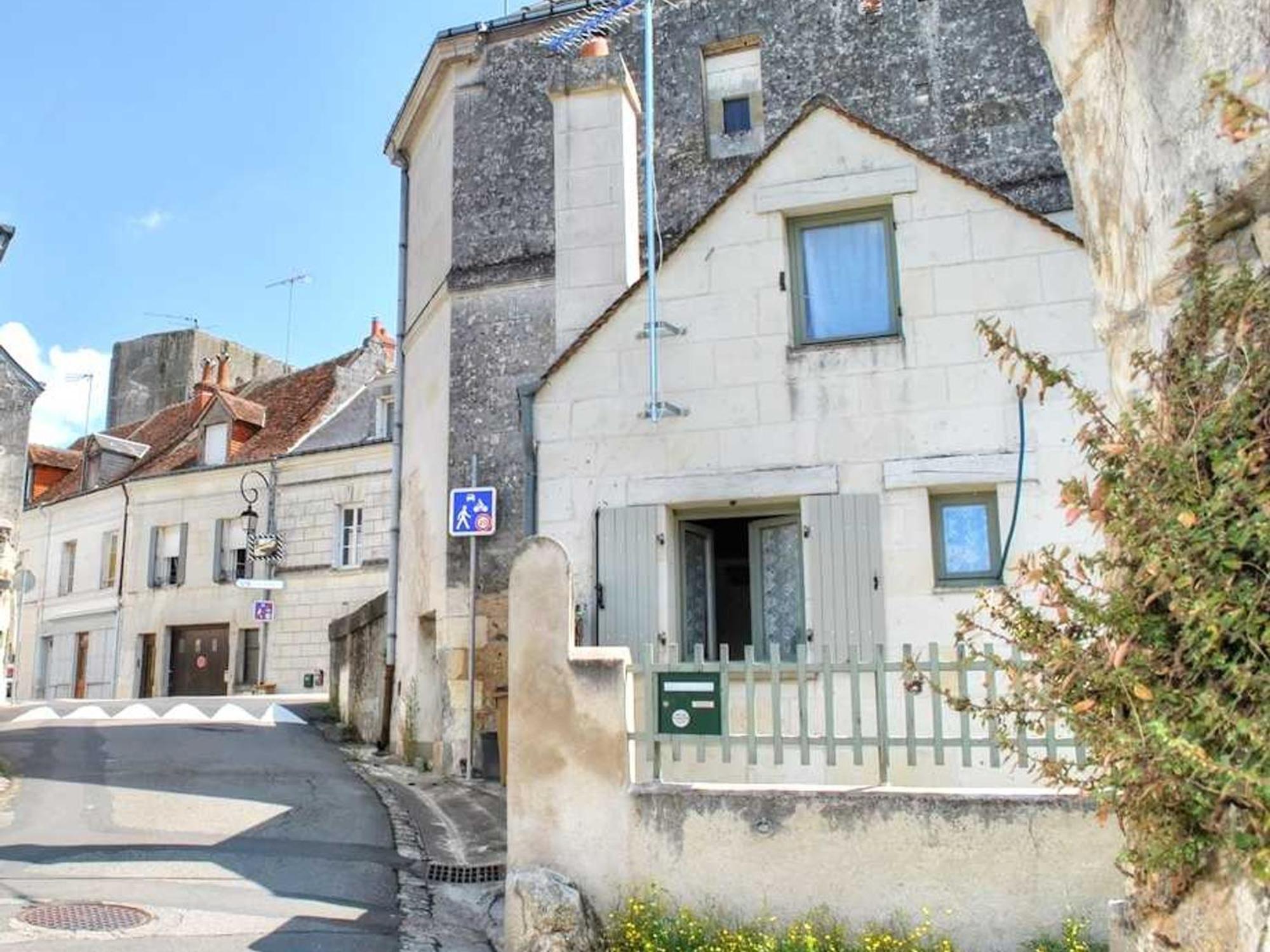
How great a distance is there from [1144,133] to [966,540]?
5.10 m

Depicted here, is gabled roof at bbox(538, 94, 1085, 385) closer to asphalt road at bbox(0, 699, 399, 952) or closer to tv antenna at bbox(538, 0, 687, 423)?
tv antenna at bbox(538, 0, 687, 423)

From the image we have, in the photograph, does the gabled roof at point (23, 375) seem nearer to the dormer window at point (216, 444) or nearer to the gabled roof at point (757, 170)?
the gabled roof at point (757, 170)

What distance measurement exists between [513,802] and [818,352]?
168 inches

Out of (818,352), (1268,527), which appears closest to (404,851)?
(818,352)

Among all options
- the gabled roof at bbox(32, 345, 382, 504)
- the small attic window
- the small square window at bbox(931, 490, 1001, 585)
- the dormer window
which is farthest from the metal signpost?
the dormer window

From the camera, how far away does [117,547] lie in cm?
3016

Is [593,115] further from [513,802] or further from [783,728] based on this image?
A: [513,802]

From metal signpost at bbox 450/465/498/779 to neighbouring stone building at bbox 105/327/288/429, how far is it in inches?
1105

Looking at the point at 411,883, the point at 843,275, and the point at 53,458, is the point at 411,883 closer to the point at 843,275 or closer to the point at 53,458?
the point at 843,275

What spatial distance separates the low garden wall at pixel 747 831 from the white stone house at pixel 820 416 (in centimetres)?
215

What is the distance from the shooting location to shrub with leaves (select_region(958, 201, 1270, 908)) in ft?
8.49

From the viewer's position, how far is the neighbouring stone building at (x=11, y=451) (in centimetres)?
1395

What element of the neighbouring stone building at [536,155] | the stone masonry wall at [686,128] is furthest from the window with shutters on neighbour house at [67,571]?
the stone masonry wall at [686,128]

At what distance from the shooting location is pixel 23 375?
48.6 ft
